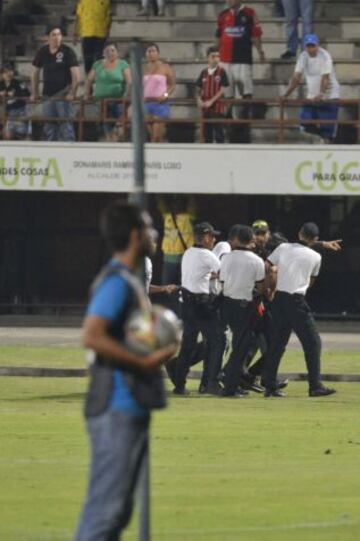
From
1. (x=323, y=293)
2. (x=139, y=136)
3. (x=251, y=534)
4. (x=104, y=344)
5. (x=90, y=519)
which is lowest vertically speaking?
(x=323, y=293)

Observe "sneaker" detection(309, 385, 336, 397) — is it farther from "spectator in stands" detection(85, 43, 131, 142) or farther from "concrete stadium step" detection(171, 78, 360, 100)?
"concrete stadium step" detection(171, 78, 360, 100)

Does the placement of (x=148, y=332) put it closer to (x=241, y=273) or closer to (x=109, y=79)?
(x=241, y=273)

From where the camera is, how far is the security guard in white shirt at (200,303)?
70.4ft

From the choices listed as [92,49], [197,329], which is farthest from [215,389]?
[92,49]

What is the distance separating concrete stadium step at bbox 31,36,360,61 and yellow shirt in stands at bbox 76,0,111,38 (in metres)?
A: 3.05

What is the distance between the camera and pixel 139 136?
8969 mm

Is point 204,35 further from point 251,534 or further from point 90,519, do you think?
point 90,519

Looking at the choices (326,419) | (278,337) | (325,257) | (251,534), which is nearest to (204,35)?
(325,257)

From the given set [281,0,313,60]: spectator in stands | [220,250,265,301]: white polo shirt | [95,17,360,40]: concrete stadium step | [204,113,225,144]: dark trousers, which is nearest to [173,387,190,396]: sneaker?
[220,250,265,301]: white polo shirt

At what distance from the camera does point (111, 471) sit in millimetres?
8805

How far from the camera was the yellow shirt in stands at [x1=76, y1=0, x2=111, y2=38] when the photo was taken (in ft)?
116

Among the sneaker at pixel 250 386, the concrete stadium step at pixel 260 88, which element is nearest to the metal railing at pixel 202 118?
the concrete stadium step at pixel 260 88

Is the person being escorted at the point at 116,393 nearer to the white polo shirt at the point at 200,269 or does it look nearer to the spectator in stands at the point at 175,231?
the white polo shirt at the point at 200,269

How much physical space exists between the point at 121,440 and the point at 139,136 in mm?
1347
